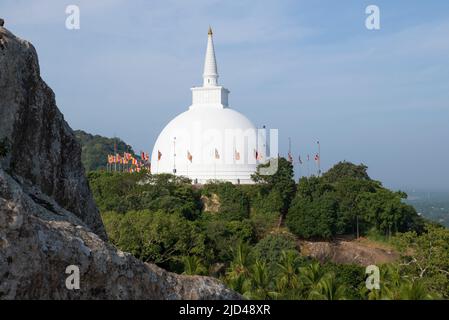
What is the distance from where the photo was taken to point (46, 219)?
29.8 feet

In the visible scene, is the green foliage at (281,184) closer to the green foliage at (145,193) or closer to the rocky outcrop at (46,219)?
the green foliage at (145,193)

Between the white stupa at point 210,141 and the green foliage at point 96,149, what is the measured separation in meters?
40.7

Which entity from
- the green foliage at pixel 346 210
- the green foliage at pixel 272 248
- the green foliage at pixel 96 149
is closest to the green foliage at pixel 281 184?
the green foliage at pixel 346 210

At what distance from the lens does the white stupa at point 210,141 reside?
5084 centimetres

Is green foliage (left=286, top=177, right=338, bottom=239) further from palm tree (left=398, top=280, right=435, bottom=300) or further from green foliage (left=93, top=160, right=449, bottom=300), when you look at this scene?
palm tree (left=398, top=280, right=435, bottom=300)

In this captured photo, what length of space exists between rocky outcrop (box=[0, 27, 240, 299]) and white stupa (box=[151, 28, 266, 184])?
36763 mm

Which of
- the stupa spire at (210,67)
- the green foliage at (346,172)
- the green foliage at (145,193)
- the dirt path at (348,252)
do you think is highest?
the stupa spire at (210,67)

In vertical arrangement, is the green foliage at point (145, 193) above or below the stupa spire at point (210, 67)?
below

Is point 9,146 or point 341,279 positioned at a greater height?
point 9,146

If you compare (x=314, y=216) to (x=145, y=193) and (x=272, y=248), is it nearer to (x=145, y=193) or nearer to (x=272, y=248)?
(x=272, y=248)

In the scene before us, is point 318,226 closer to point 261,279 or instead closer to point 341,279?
point 341,279

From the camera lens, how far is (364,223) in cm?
4128

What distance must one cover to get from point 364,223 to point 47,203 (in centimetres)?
3337
